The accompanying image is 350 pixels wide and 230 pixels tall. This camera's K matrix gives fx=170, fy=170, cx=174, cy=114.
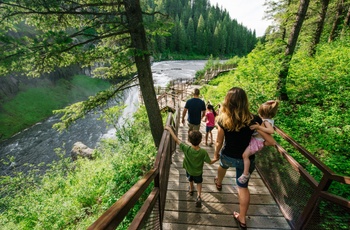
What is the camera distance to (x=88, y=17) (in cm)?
466

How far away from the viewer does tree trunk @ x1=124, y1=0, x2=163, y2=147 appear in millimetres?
→ 4180

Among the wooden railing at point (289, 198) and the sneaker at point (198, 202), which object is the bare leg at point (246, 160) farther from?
the sneaker at point (198, 202)

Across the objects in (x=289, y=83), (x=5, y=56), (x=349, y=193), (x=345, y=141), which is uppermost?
(x=5, y=56)

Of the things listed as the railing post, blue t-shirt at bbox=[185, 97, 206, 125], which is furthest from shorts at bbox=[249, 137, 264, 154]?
blue t-shirt at bbox=[185, 97, 206, 125]

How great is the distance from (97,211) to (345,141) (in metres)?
6.79

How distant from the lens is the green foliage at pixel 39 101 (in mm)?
19678

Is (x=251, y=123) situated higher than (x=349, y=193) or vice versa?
(x=251, y=123)

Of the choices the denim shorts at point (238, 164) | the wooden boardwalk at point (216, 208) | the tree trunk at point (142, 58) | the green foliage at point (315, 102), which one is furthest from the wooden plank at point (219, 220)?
the tree trunk at point (142, 58)

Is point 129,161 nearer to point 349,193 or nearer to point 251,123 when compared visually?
point 251,123

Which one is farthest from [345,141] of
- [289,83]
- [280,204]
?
[289,83]

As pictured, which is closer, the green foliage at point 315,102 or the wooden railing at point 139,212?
the wooden railing at point 139,212

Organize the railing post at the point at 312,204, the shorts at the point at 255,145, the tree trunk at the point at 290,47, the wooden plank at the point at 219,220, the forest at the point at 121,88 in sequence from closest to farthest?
the railing post at the point at 312,204 → the shorts at the point at 255,145 → the wooden plank at the point at 219,220 → the forest at the point at 121,88 → the tree trunk at the point at 290,47

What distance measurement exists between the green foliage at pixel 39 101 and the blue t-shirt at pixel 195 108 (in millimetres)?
21937

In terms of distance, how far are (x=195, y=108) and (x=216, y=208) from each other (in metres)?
2.42
